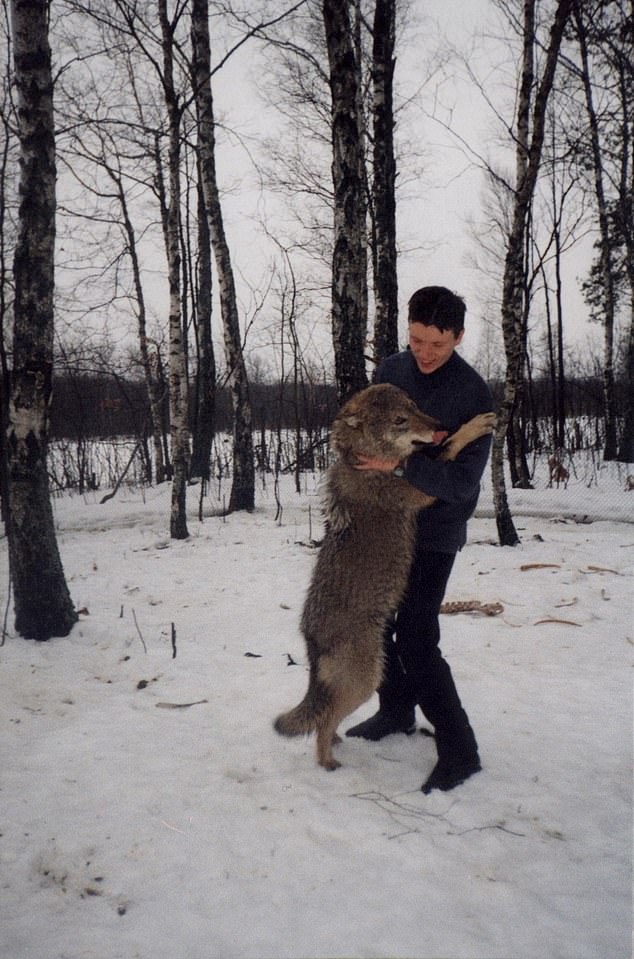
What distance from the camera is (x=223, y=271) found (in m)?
10.0

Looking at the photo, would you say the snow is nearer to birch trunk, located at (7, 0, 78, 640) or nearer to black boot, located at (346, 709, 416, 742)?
black boot, located at (346, 709, 416, 742)

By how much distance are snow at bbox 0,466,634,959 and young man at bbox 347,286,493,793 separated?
27 cm

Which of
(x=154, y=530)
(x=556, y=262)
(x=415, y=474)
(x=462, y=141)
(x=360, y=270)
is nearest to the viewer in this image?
(x=415, y=474)

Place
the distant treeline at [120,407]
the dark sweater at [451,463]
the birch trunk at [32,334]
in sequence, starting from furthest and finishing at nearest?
1. the distant treeline at [120,407]
2. the birch trunk at [32,334]
3. the dark sweater at [451,463]

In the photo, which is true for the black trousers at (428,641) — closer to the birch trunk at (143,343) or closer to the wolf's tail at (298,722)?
the wolf's tail at (298,722)

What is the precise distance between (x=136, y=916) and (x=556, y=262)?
18.2 meters

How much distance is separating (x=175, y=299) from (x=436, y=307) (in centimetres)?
662

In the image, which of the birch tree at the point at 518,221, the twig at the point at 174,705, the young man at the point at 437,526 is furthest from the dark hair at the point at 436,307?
the birch tree at the point at 518,221

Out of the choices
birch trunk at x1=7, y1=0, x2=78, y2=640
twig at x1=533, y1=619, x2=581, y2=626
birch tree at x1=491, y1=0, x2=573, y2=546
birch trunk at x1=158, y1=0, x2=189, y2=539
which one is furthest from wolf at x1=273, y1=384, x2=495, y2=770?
birch trunk at x1=158, y1=0, x2=189, y2=539

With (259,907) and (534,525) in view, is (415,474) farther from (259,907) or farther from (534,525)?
(534,525)

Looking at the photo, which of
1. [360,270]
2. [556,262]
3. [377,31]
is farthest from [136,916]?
[556,262]

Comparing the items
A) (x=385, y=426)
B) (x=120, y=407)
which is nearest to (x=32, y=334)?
(x=385, y=426)

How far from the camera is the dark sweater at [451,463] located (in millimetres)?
2453

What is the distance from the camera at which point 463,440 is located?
2.52 metres
